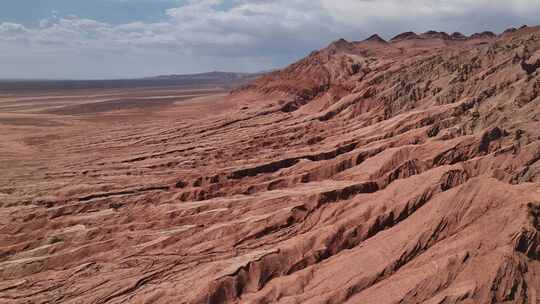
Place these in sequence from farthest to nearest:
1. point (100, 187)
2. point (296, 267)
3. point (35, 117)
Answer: point (35, 117) < point (100, 187) < point (296, 267)

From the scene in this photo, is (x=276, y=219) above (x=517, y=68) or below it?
below

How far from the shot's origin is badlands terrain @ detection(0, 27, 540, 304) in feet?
46.8

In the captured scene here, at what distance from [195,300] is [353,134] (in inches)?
887

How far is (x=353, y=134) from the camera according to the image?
3462cm

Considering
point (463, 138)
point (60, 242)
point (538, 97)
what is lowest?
point (60, 242)

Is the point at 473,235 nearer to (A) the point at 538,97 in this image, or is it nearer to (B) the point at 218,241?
(B) the point at 218,241

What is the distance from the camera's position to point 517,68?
3294 centimetres

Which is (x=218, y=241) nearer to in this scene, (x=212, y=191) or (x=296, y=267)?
(x=296, y=267)

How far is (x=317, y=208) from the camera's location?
20.4 metres

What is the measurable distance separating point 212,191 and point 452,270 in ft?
50.3

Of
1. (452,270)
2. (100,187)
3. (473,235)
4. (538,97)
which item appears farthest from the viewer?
(100,187)

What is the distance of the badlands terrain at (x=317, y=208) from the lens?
1426 centimetres

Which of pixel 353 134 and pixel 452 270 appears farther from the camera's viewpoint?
pixel 353 134

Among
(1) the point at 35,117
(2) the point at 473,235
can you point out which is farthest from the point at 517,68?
(1) the point at 35,117
